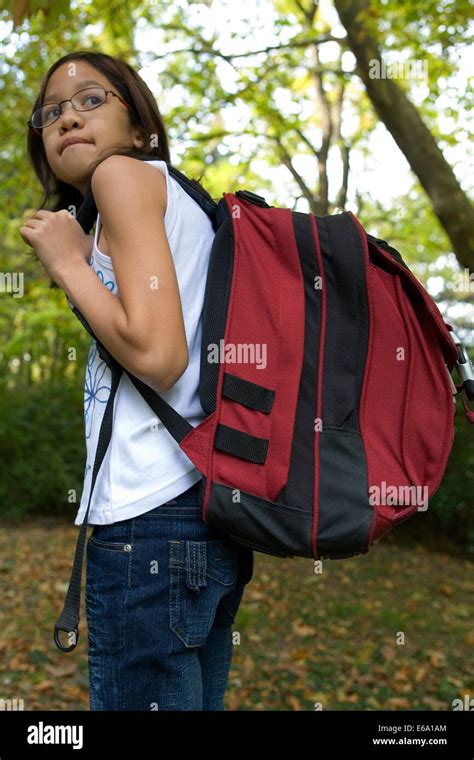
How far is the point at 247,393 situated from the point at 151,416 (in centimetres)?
18

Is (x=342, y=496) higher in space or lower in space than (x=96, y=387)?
lower

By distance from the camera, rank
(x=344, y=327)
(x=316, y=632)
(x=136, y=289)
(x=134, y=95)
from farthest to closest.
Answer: (x=316, y=632) < (x=134, y=95) < (x=344, y=327) < (x=136, y=289)

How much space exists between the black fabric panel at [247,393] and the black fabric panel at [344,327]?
0.34 ft

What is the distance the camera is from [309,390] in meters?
1.39

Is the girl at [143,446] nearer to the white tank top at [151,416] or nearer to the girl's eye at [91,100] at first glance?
the white tank top at [151,416]

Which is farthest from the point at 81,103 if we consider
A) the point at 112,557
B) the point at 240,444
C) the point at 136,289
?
the point at 112,557

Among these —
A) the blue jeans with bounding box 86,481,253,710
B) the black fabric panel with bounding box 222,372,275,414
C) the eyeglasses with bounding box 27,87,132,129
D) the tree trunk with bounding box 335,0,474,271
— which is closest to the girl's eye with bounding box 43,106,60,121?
the eyeglasses with bounding box 27,87,132,129

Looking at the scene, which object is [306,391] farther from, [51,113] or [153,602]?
[51,113]

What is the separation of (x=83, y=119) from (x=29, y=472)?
6740mm

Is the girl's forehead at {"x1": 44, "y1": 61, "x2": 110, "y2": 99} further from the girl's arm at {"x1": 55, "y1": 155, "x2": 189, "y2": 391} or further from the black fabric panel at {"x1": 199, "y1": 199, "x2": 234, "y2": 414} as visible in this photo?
the black fabric panel at {"x1": 199, "y1": 199, "x2": 234, "y2": 414}

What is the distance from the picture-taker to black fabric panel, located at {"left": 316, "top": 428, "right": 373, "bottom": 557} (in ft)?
4.34

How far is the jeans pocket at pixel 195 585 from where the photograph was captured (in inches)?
52.8

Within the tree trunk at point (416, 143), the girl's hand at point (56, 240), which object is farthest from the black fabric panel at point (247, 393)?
the tree trunk at point (416, 143)

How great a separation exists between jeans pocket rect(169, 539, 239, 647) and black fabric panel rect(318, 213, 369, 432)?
12.2 inches
